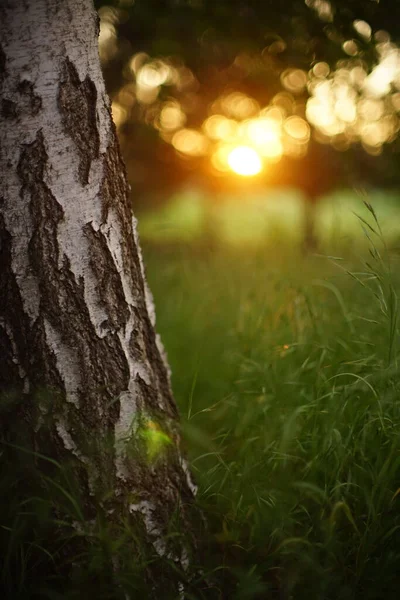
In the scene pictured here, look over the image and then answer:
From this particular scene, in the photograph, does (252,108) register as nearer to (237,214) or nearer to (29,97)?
(29,97)

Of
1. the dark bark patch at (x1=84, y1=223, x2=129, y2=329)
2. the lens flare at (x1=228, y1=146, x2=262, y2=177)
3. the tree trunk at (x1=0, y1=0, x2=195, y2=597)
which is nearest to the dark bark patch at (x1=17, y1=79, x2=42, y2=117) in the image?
the tree trunk at (x1=0, y1=0, x2=195, y2=597)

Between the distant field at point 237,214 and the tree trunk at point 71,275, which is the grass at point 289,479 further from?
the distant field at point 237,214

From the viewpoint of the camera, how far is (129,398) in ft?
4.04

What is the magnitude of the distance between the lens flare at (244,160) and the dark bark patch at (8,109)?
9.79ft

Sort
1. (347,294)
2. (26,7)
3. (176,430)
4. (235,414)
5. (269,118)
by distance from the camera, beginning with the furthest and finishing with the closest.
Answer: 1. (269,118)
2. (347,294)
3. (235,414)
4. (176,430)
5. (26,7)

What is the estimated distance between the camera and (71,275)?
1.15m

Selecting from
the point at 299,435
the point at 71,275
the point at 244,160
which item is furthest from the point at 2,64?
the point at 244,160

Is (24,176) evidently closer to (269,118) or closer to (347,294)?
(347,294)

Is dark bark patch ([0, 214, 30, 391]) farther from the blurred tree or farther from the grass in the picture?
the blurred tree

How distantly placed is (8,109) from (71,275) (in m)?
0.43

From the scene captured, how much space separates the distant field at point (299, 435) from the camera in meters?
1.09

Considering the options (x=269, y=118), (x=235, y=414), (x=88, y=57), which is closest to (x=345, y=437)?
(x=235, y=414)

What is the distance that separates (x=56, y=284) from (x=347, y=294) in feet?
4.45

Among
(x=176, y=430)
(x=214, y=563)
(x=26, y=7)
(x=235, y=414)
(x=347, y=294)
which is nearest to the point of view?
(x=26, y=7)
